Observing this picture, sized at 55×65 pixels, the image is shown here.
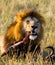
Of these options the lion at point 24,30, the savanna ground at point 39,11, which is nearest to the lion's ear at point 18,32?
the lion at point 24,30

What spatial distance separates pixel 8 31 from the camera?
5.53 meters

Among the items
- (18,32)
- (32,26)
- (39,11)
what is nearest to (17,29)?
(18,32)

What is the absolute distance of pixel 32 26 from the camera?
17.0 feet

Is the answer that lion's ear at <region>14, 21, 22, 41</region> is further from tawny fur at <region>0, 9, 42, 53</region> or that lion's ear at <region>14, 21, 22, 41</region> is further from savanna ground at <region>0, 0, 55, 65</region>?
savanna ground at <region>0, 0, 55, 65</region>

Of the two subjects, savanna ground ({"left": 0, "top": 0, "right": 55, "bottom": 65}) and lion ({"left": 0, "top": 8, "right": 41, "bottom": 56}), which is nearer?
lion ({"left": 0, "top": 8, "right": 41, "bottom": 56})

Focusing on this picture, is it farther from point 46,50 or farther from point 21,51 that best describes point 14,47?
point 46,50

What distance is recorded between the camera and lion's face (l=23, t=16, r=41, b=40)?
5.16 m

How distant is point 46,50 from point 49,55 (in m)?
0.38

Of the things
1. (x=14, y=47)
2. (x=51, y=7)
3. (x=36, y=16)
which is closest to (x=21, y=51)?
(x=14, y=47)

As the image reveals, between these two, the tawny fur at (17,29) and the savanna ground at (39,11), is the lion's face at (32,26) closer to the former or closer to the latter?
the tawny fur at (17,29)

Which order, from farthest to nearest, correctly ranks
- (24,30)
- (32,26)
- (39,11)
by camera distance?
(39,11) < (24,30) < (32,26)

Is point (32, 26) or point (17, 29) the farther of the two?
point (17, 29)

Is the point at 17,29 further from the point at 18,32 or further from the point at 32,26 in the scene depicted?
the point at 32,26

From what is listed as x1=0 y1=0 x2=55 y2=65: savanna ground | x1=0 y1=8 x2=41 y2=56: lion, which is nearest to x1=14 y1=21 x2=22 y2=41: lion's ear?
x1=0 y1=8 x2=41 y2=56: lion
